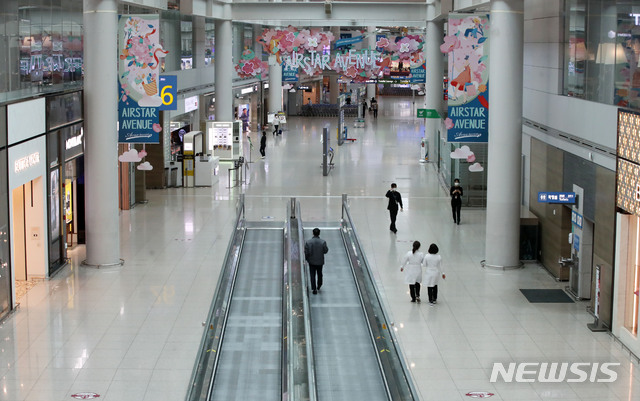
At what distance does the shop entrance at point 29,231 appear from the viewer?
1653 cm

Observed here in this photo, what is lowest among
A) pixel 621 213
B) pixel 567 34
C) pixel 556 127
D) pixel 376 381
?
pixel 376 381

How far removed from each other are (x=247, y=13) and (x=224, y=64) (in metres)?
2.50

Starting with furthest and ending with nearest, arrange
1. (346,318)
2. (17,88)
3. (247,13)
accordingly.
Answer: (247,13) < (17,88) < (346,318)

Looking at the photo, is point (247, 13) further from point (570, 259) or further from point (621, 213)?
point (621, 213)

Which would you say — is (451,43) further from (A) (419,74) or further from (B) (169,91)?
(A) (419,74)

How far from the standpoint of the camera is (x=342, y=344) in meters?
13.0

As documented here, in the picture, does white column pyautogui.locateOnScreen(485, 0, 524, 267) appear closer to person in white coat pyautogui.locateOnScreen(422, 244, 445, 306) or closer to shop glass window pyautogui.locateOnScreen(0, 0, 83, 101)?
person in white coat pyautogui.locateOnScreen(422, 244, 445, 306)

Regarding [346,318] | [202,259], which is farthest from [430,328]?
[202,259]

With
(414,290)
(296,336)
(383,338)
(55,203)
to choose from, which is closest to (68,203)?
(55,203)

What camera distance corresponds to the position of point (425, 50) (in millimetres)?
35969

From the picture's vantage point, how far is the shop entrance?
16.5m

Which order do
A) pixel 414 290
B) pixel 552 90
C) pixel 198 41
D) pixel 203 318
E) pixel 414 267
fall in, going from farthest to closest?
1. pixel 198 41
2. pixel 552 90
3. pixel 414 290
4. pixel 414 267
5. pixel 203 318

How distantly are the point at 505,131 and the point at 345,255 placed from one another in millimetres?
3854

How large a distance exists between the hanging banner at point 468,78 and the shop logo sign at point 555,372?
6851 millimetres
